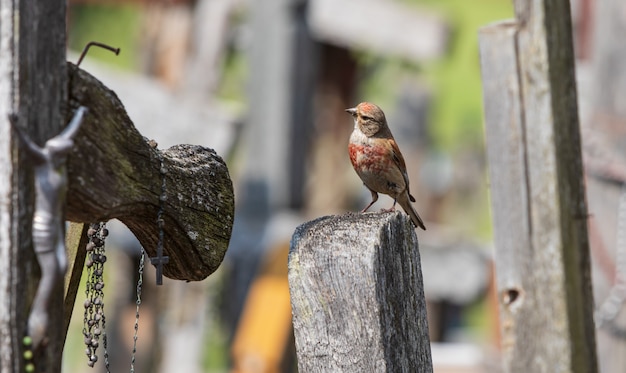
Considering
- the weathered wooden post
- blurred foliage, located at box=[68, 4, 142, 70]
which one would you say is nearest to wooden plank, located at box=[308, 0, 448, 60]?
blurred foliage, located at box=[68, 4, 142, 70]

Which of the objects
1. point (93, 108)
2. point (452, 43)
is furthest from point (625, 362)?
point (452, 43)

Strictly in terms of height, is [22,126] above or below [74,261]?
above

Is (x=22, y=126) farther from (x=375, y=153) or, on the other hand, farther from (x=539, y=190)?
(x=539, y=190)

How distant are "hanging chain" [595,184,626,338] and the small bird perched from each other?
63.3 inches

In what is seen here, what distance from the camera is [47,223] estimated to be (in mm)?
1605

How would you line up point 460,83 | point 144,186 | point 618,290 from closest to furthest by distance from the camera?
1. point 144,186
2. point 618,290
3. point 460,83

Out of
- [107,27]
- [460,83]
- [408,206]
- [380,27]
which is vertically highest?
[460,83]

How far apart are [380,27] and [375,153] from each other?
4.55 meters

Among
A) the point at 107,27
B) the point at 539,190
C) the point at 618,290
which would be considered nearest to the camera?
the point at 539,190

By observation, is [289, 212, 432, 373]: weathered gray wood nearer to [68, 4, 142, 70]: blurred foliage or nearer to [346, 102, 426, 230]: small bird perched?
[346, 102, 426, 230]: small bird perched

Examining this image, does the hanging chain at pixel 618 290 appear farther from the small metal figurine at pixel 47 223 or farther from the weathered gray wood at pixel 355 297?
the small metal figurine at pixel 47 223

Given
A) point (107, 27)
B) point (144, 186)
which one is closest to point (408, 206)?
point (144, 186)

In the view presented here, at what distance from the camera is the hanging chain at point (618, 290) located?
4.45 meters

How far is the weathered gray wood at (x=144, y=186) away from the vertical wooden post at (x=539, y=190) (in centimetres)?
150
